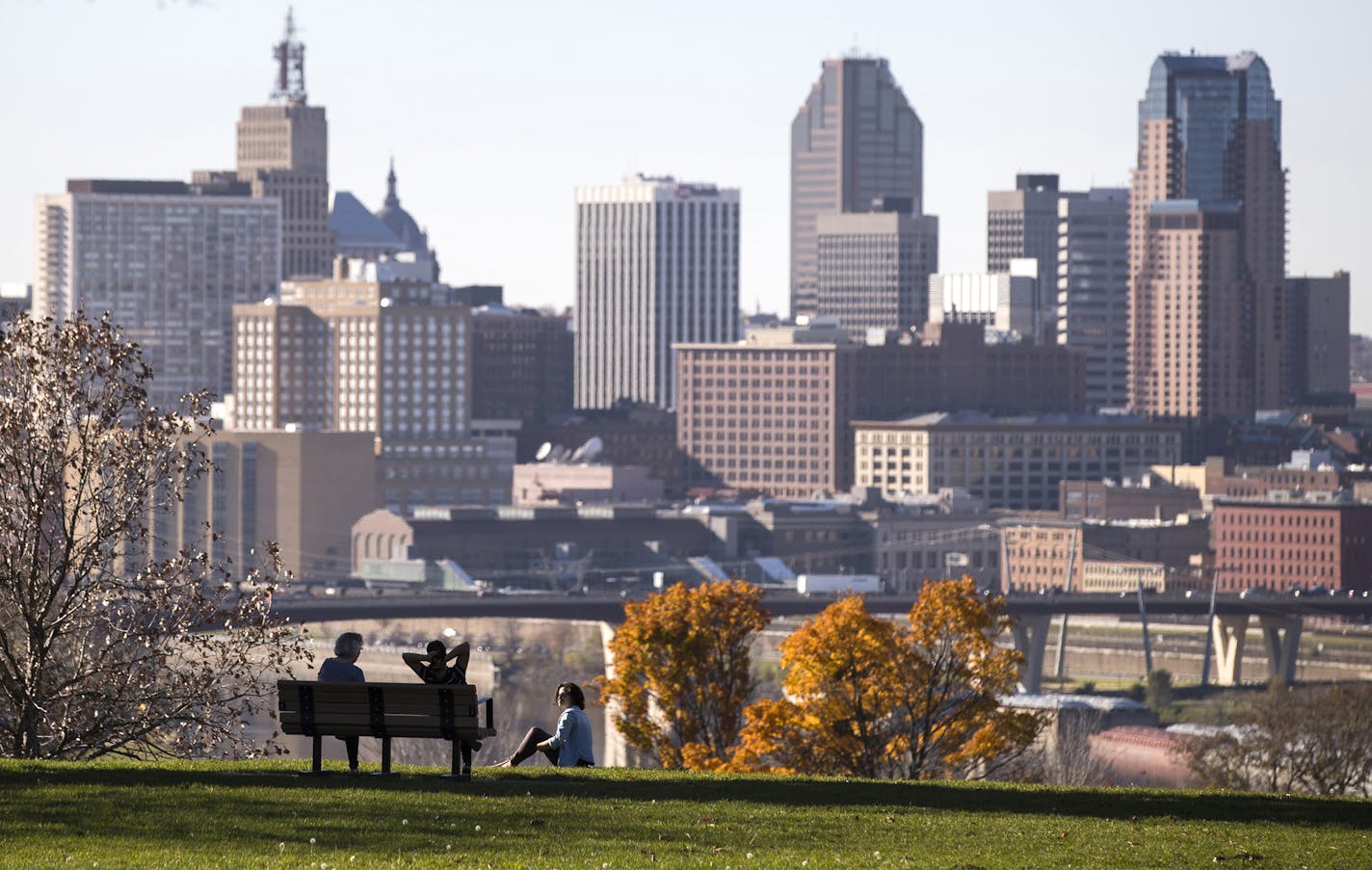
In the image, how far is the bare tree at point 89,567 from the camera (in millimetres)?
37406

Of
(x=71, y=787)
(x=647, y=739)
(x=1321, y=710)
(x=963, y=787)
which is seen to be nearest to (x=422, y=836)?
(x=71, y=787)

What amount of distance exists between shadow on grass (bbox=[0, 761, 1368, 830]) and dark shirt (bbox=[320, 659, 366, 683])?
1.03 m

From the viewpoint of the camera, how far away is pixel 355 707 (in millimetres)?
30016

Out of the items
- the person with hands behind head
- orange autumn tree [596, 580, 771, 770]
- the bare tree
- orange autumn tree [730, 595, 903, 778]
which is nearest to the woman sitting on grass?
the person with hands behind head

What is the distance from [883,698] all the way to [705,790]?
33235 mm

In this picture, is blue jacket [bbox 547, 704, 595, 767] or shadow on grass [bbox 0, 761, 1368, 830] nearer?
shadow on grass [bbox 0, 761, 1368, 830]

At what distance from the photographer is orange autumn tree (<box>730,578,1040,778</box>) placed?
61.3 metres

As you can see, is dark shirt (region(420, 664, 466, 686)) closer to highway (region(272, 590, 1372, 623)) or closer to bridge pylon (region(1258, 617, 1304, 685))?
highway (region(272, 590, 1372, 623))

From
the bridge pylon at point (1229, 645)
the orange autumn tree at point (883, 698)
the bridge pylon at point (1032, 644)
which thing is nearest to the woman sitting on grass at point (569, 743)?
the orange autumn tree at point (883, 698)

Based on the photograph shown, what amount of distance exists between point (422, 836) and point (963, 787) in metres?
7.58

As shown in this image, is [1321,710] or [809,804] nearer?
[809,804]

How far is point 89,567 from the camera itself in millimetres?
38188

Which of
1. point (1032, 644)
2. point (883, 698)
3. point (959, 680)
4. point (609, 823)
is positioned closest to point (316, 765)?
point (609, 823)

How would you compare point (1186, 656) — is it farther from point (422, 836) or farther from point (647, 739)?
point (422, 836)
